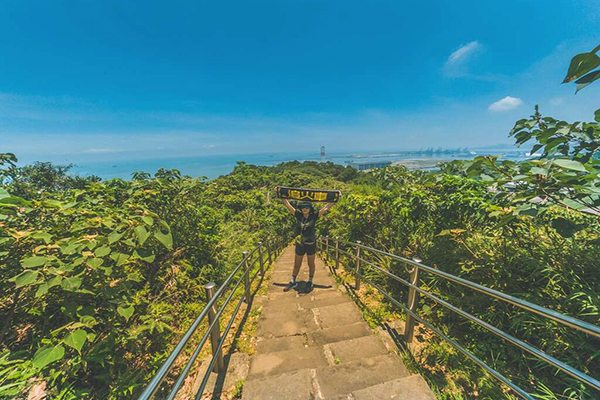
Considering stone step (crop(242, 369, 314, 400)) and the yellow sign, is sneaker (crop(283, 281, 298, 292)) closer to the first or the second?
the yellow sign

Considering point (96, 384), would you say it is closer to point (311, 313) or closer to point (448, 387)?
point (311, 313)

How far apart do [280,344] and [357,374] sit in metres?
0.87

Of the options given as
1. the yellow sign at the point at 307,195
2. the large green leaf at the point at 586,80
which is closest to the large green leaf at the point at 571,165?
the large green leaf at the point at 586,80

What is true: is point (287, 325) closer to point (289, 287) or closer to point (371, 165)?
point (289, 287)

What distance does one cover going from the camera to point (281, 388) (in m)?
1.68

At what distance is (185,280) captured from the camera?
3193mm

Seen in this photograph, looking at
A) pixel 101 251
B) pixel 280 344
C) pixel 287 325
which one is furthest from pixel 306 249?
pixel 101 251

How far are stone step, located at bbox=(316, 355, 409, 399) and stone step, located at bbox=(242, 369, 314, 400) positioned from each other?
0.39 ft

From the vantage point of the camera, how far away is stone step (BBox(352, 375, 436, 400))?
1.57 metres

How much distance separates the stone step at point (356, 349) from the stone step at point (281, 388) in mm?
430

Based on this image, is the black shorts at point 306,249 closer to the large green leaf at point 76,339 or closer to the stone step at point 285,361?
the stone step at point 285,361

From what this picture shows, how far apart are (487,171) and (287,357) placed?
256 cm

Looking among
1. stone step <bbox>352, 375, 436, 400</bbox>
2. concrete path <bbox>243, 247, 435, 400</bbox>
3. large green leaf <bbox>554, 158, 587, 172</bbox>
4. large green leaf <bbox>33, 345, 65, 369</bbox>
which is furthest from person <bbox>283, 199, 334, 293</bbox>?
large green leaf <bbox>33, 345, 65, 369</bbox>

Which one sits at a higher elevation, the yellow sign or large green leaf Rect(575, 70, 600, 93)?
large green leaf Rect(575, 70, 600, 93)
